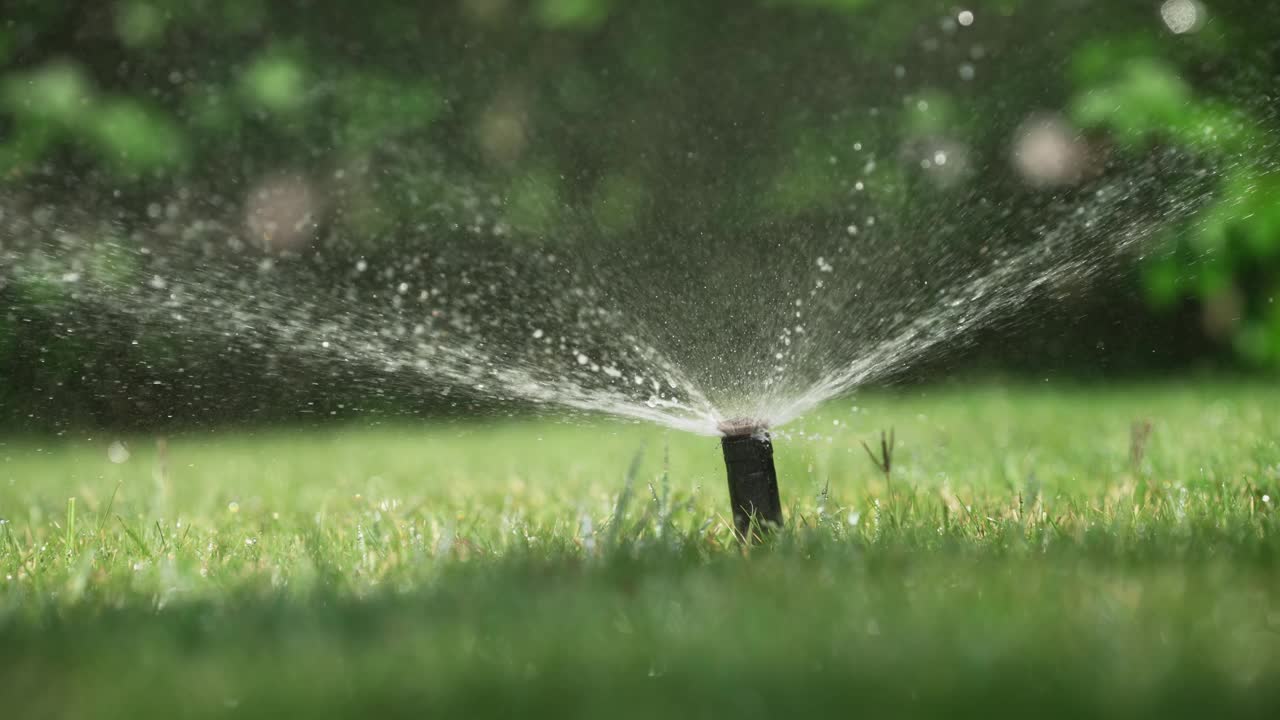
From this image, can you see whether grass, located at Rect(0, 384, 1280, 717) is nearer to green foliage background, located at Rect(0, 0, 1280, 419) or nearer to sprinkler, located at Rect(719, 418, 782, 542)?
sprinkler, located at Rect(719, 418, 782, 542)

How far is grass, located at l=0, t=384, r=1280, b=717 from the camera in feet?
4.41

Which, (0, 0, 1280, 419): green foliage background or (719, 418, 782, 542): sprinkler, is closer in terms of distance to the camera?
(719, 418, 782, 542): sprinkler

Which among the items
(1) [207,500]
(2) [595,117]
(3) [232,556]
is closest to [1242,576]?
(3) [232,556]

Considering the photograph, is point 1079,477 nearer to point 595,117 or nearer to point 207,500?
point 207,500

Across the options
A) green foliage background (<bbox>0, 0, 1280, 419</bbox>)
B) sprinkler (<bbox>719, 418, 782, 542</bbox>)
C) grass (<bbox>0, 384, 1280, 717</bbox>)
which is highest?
green foliage background (<bbox>0, 0, 1280, 419</bbox>)

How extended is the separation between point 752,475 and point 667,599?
0.62 metres

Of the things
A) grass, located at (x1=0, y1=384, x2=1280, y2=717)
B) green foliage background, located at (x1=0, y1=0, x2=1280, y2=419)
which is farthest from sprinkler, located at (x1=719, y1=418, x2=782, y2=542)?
green foliage background, located at (x1=0, y1=0, x2=1280, y2=419)

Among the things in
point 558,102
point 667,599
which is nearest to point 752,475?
point 667,599

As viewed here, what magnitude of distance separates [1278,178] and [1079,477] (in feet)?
12.7

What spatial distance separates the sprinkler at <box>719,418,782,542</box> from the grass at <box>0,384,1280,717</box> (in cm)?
7

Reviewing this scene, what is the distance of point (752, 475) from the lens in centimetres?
233

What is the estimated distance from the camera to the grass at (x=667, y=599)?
4.41 feet

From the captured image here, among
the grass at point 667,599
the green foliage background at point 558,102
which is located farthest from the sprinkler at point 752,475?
the green foliage background at point 558,102

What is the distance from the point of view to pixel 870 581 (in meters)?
1.87
